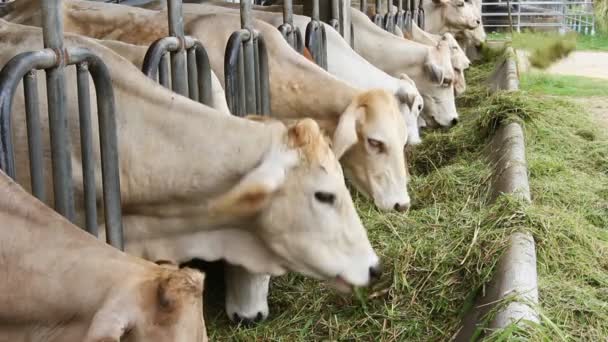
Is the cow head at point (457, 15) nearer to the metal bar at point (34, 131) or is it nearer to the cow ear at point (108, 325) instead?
the metal bar at point (34, 131)

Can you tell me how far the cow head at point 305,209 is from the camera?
4.40 m

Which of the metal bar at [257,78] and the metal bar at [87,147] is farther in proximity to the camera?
the metal bar at [257,78]

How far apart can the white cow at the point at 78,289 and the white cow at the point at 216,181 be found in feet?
5.01

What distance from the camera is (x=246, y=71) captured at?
6.06 meters

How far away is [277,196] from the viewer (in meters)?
4.44

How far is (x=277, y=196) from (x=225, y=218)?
10.3 inches

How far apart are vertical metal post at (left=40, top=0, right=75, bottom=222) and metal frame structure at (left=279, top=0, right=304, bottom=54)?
142 inches

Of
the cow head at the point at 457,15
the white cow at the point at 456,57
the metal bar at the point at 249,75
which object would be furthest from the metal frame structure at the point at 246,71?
the cow head at the point at 457,15

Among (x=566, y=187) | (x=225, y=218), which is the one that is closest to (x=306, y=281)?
(x=225, y=218)

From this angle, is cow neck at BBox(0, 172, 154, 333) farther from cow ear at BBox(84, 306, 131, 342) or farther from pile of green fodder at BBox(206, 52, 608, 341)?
pile of green fodder at BBox(206, 52, 608, 341)

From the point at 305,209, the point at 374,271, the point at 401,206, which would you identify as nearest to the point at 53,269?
the point at 305,209

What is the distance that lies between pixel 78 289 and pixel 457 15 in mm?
14293

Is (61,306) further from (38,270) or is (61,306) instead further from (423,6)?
(423,6)

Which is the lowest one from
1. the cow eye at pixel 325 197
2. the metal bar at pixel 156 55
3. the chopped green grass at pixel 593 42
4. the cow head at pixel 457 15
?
the chopped green grass at pixel 593 42
